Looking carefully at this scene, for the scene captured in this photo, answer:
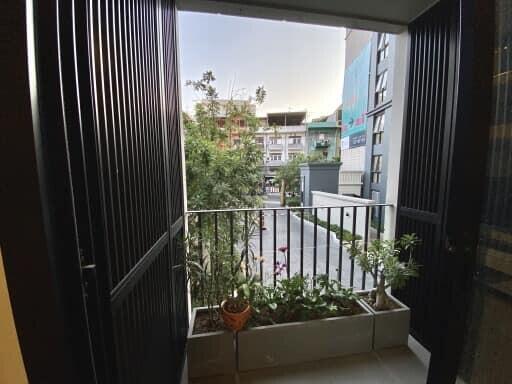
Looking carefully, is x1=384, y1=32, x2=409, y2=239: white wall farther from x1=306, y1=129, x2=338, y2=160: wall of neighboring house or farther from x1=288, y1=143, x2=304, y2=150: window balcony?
x1=306, y1=129, x2=338, y2=160: wall of neighboring house

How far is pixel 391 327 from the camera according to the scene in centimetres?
175

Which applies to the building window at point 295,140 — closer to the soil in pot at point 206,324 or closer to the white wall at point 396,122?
the white wall at point 396,122

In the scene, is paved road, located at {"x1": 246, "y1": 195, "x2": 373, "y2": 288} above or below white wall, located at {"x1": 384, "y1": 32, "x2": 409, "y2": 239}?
below

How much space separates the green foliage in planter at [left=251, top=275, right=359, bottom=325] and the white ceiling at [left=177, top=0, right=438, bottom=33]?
6.86 ft

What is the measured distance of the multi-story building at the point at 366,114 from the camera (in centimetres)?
697

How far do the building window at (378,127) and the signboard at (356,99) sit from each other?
0.77 m

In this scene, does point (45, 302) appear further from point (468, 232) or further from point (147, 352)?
point (468, 232)

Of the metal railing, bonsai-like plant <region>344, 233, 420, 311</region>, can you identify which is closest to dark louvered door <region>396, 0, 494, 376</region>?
bonsai-like plant <region>344, 233, 420, 311</region>

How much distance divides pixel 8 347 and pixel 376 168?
8439 mm

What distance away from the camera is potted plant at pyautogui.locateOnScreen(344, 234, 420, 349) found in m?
1.73

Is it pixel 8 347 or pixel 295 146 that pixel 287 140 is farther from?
pixel 8 347

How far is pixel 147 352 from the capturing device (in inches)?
37.0

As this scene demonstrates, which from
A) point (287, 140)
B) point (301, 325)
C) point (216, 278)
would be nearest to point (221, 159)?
point (216, 278)

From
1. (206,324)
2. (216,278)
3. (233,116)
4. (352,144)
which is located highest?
(352,144)
